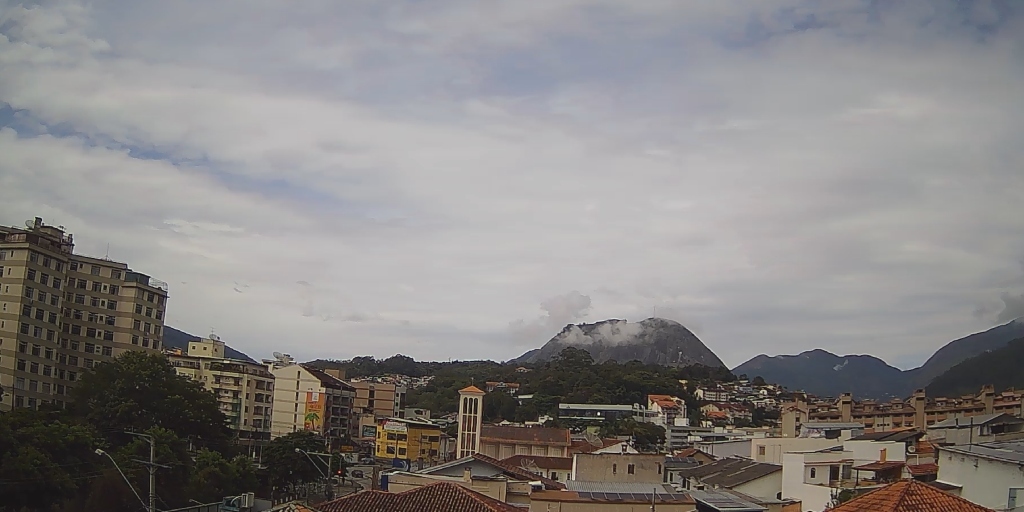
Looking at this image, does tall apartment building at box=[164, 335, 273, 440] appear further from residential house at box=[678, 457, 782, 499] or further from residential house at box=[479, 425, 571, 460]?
residential house at box=[678, 457, 782, 499]

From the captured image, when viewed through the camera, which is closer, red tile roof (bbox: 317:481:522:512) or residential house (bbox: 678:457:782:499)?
red tile roof (bbox: 317:481:522:512)

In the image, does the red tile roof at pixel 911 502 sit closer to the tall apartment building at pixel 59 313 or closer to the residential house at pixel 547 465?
the residential house at pixel 547 465

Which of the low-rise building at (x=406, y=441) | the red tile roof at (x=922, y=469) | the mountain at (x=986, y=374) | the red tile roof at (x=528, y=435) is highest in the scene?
the mountain at (x=986, y=374)

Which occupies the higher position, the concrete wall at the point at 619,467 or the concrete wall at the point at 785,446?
the concrete wall at the point at 785,446

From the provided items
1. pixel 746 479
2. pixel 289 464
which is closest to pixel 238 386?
pixel 289 464

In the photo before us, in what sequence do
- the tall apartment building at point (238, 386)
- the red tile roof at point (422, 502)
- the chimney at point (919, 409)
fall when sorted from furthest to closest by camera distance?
A: the tall apartment building at point (238, 386)
the chimney at point (919, 409)
the red tile roof at point (422, 502)

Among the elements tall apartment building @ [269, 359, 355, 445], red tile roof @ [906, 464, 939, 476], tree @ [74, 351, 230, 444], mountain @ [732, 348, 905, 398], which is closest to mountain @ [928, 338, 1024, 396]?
red tile roof @ [906, 464, 939, 476]

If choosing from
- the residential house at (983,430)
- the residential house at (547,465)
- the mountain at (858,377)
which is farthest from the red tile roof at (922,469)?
the mountain at (858,377)

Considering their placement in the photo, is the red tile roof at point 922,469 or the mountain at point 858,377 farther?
the mountain at point 858,377

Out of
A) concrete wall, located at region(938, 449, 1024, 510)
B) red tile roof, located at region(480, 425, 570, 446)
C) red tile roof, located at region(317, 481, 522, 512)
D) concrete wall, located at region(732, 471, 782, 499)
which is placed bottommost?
red tile roof, located at region(480, 425, 570, 446)
